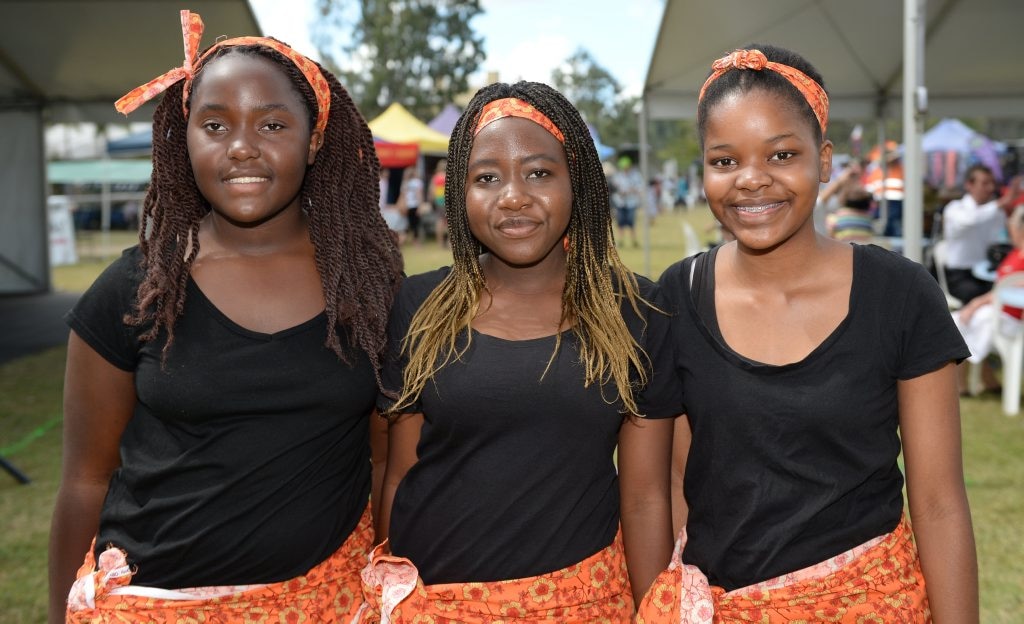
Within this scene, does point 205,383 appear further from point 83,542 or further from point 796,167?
point 796,167

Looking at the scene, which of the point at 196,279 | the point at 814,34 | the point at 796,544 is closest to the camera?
the point at 796,544

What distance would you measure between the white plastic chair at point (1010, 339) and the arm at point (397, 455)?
19.6ft

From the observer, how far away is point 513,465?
1967 mm

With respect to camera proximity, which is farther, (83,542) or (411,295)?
(411,295)

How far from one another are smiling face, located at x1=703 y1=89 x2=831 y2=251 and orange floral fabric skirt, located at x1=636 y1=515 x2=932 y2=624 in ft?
2.24

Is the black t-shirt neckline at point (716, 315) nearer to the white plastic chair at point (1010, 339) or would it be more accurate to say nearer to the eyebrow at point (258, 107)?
the eyebrow at point (258, 107)

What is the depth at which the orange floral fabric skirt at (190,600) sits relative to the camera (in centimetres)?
186

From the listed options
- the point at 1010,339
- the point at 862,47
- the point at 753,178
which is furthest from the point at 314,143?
the point at 862,47

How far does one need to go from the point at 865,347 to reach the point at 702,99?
673 mm

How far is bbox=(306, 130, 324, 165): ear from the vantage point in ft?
7.06

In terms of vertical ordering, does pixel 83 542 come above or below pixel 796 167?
below

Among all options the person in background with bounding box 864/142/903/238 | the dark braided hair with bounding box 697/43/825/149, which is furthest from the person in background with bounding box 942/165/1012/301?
the dark braided hair with bounding box 697/43/825/149

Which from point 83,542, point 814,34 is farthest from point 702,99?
point 814,34

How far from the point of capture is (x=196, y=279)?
2033mm
